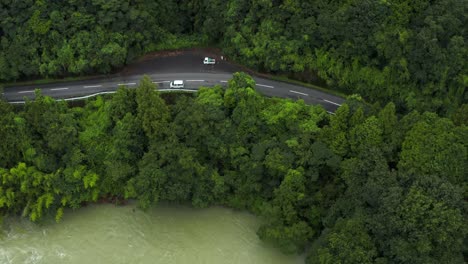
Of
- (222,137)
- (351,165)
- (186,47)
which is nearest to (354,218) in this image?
(351,165)

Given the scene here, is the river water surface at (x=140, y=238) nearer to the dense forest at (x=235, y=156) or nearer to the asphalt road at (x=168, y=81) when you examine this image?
the dense forest at (x=235, y=156)

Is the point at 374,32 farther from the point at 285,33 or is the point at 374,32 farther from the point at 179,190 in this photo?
the point at 179,190

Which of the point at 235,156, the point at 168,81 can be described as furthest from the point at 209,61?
the point at 235,156

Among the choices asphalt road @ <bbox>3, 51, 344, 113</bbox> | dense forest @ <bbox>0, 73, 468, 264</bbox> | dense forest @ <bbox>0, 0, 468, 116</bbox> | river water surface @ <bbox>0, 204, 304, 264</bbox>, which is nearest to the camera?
dense forest @ <bbox>0, 73, 468, 264</bbox>

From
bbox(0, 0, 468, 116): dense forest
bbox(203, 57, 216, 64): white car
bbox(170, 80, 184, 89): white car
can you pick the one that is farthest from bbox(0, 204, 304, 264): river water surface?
bbox(203, 57, 216, 64): white car

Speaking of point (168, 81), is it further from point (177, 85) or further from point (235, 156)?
point (235, 156)

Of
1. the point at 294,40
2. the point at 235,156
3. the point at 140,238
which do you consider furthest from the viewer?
the point at 294,40

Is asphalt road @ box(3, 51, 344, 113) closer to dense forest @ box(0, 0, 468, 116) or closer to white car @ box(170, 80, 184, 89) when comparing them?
white car @ box(170, 80, 184, 89)
